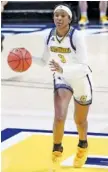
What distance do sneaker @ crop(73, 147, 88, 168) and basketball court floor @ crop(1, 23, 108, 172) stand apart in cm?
5

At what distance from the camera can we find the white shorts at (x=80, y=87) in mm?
3793

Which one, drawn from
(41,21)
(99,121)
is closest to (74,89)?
(99,121)

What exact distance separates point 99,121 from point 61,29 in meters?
1.77

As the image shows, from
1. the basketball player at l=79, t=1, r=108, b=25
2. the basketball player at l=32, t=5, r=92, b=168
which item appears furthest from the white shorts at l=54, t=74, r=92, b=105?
the basketball player at l=79, t=1, r=108, b=25

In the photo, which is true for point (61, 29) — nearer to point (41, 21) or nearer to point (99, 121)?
point (99, 121)

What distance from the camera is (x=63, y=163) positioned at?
158 inches

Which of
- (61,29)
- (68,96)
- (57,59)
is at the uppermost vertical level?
(61,29)

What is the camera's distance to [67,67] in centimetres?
375

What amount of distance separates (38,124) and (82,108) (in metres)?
1.40

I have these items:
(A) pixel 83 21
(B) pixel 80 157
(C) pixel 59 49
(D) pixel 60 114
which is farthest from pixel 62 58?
(A) pixel 83 21

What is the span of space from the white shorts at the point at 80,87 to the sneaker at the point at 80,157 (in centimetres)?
44

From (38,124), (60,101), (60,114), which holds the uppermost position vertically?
(60,101)

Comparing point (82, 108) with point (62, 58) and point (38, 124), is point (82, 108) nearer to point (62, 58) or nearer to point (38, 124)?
point (62, 58)

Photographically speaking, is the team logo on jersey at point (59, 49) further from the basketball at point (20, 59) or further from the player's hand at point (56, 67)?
the basketball at point (20, 59)
